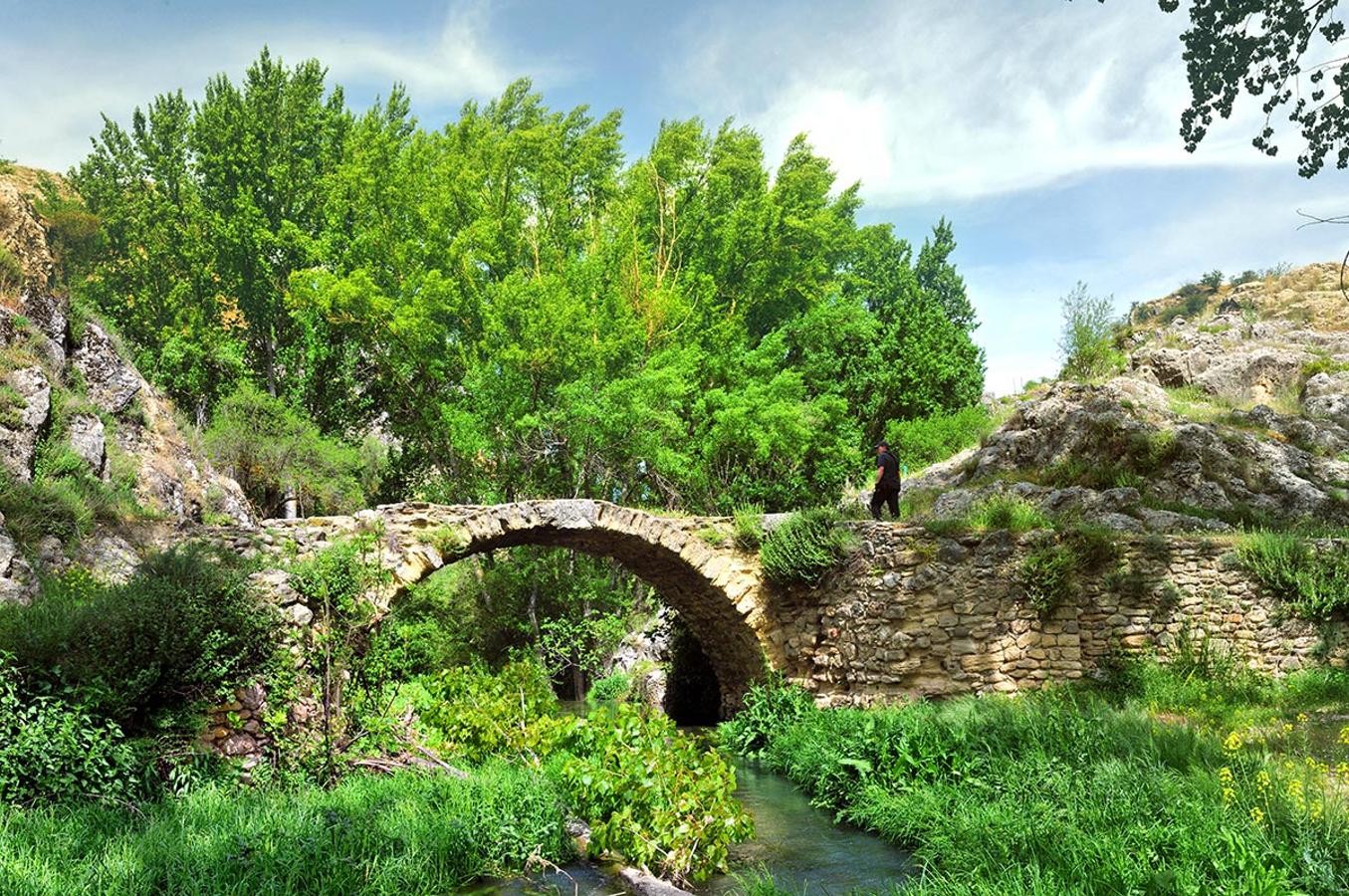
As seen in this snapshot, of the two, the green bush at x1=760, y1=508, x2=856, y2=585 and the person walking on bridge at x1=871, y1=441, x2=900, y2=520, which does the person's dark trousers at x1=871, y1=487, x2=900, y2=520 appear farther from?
the green bush at x1=760, y1=508, x2=856, y2=585

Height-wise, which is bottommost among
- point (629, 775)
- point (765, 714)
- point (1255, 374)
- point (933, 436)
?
point (765, 714)

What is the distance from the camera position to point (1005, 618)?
11711 millimetres

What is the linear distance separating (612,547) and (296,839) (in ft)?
27.4

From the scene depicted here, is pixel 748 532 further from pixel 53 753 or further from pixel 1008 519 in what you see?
pixel 53 753

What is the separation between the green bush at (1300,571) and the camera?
1075 cm

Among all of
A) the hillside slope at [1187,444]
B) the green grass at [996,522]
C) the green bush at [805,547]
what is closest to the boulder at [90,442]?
the green bush at [805,547]

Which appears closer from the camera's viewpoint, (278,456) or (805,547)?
(805,547)

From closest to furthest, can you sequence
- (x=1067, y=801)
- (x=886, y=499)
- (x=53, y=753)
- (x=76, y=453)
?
(x=53, y=753) → (x=1067, y=801) → (x=76, y=453) → (x=886, y=499)

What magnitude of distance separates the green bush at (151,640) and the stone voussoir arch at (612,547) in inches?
56.5

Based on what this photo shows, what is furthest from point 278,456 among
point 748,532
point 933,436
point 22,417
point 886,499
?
point 933,436

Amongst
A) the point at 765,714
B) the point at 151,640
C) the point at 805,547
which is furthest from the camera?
the point at 765,714

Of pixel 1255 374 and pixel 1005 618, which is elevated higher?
pixel 1255 374

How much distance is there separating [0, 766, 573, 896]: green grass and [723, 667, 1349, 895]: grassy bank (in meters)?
2.92

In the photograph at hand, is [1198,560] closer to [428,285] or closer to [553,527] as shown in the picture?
[553,527]
